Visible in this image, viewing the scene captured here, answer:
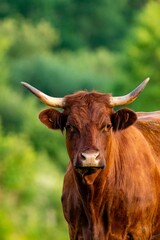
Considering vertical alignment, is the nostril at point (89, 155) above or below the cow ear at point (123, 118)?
Result: below

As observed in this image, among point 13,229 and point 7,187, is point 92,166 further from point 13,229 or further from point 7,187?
point 7,187

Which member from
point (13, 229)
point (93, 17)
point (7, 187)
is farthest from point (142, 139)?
point (93, 17)

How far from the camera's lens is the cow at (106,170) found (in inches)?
834

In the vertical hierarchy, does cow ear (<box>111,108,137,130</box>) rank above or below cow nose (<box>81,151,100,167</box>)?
above

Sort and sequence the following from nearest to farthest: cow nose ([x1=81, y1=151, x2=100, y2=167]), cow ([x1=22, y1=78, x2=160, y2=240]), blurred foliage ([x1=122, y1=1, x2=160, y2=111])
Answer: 1. cow nose ([x1=81, y1=151, x2=100, y2=167])
2. cow ([x1=22, y1=78, x2=160, y2=240])
3. blurred foliage ([x1=122, y1=1, x2=160, y2=111])

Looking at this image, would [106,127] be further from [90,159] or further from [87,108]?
[90,159]

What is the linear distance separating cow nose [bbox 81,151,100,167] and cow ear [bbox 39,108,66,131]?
1271 mm

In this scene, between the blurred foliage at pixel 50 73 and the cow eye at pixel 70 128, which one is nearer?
the cow eye at pixel 70 128

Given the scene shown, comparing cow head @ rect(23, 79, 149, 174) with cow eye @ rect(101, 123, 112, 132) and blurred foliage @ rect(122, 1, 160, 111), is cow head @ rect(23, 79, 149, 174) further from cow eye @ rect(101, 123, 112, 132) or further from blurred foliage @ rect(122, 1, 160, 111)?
blurred foliage @ rect(122, 1, 160, 111)

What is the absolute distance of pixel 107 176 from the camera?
22.0m


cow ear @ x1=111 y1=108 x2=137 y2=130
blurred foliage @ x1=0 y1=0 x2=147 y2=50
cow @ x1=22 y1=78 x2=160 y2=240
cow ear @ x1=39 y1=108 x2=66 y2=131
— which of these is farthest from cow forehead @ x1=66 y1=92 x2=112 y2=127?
blurred foliage @ x1=0 y1=0 x2=147 y2=50

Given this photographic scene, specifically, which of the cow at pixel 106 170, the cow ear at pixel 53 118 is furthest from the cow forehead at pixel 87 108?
the cow ear at pixel 53 118

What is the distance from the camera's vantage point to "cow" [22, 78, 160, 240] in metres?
21.2

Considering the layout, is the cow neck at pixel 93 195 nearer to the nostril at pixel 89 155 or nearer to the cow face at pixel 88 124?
the cow face at pixel 88 124
